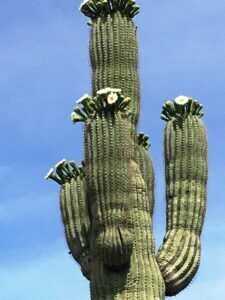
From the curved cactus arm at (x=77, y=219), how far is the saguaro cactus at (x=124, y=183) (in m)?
0.01

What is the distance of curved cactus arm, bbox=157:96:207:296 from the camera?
11.2 metres

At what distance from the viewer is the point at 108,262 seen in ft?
34.8

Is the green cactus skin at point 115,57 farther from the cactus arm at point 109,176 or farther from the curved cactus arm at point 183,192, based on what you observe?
the cactus arm at point 109,176

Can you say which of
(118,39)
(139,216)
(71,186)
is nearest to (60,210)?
(71,186)

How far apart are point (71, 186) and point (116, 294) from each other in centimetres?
196

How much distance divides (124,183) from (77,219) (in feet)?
4.33

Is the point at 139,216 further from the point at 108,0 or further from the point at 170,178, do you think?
the point at 108,0

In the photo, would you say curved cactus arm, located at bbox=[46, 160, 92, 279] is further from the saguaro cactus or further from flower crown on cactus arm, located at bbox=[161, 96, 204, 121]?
flower crown on cactus arm, located at bbox=[161, 96, 204, 121]

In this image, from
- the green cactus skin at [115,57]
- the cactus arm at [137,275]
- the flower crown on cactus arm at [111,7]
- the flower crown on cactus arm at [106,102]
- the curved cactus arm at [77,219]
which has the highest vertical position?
the flower crown on cactus arm at [111,7]

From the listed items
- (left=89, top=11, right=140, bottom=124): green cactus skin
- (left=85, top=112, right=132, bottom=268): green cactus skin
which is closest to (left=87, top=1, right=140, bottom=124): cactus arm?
(left=89, top=11, right=140, bottom=124): green cactus skin

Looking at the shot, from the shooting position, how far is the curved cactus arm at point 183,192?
36.7 feet

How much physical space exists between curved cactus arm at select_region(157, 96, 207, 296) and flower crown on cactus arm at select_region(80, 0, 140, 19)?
1.55 metres

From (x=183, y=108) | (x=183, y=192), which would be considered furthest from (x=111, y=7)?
(x=183, y=192)

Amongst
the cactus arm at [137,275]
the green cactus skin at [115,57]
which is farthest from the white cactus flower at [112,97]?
the cactus arm at [137,275]
